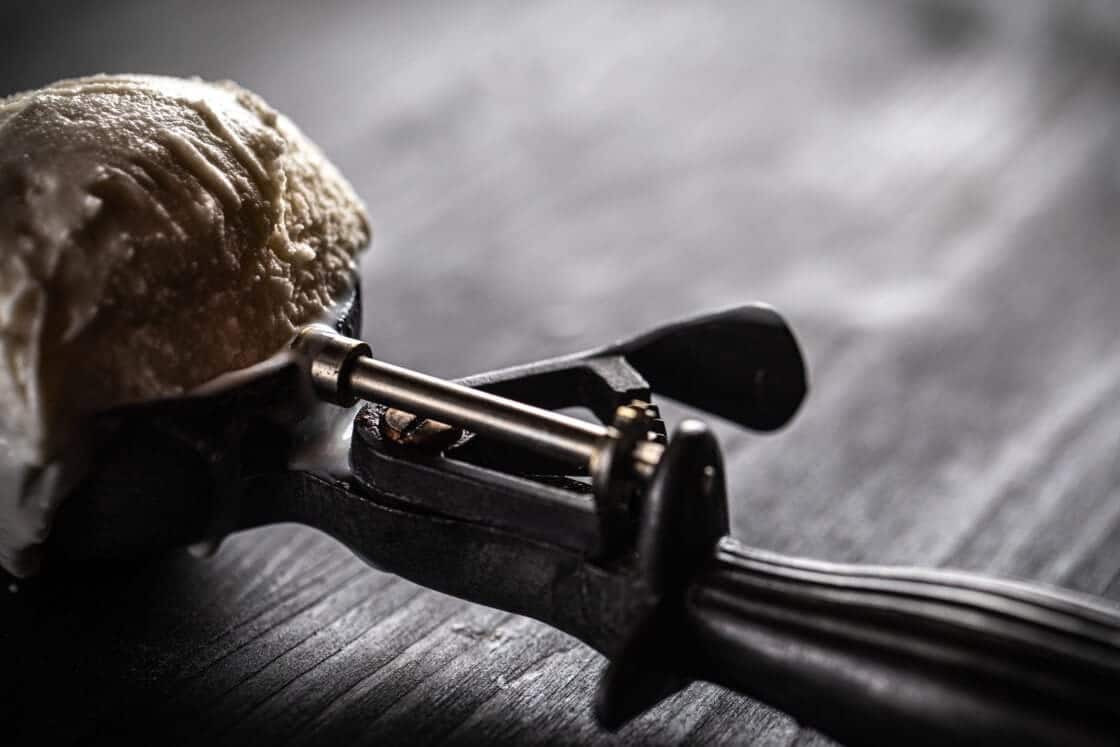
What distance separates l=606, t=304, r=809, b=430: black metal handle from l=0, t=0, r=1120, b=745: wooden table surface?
105 millimetres

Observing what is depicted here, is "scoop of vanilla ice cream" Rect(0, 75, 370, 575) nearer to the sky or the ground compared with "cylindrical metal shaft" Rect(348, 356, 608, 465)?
nearer to the sky

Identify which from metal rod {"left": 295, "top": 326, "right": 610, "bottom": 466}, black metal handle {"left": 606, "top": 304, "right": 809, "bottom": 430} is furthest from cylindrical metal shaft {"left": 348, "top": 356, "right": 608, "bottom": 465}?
black metal handle {"left": 606, "top": 304, "right": 809, "bottom": 430}

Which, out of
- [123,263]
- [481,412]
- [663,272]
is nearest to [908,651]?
[481,412]

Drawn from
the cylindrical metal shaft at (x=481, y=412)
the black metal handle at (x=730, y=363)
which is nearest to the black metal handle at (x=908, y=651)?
the cylindrical metal shaft at (x=481, y=412)

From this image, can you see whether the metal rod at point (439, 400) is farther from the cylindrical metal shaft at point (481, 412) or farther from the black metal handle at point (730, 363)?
the black metal handle at point (730, 363)

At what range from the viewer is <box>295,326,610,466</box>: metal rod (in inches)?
22.9

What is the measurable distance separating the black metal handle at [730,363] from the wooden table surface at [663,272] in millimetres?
105

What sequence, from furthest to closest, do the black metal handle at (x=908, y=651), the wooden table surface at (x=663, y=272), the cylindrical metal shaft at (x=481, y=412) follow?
1. the wooden table surface at (x=663, y=272)
2. the cylindrical metal shaft at (x=481, y=412)
3. the black metal handle at (x=908, y=651)

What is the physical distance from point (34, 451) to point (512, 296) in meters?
0.64

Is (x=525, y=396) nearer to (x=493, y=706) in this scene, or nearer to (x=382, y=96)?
(x=493, y=706)

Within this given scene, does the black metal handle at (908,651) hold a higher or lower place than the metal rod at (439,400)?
lower

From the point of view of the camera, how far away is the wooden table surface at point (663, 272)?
692 mm

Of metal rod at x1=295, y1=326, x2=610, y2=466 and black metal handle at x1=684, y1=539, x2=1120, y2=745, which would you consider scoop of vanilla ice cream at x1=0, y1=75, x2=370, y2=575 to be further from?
black metal handle at x1=684, y1=539, x2=1120, y2=745

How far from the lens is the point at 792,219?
136 centimetres
